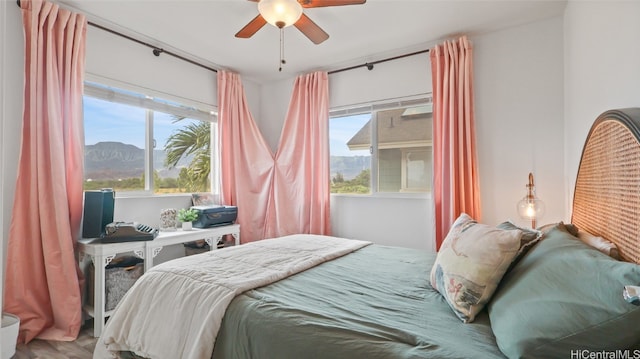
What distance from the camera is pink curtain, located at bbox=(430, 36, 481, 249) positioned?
2.76 metres

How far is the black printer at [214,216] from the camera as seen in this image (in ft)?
10.1

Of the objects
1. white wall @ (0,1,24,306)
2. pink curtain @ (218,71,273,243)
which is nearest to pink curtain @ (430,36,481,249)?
pink curtain @ (218,71,273,243)

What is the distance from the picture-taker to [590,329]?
724 millimetres

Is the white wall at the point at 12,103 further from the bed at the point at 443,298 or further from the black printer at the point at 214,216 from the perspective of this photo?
the bed at the point at 443,298

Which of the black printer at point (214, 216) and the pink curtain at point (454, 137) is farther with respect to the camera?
the black printer at point (214, 216)

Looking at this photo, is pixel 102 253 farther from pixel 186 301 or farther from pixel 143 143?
pixel 186 301

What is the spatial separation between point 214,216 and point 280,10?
6.82ft

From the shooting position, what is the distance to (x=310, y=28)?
7.38ft

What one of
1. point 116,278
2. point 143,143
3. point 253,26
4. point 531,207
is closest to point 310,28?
point 253,26

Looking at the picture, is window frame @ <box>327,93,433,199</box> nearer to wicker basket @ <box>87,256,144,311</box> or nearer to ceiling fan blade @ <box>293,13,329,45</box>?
ceiling fan blade @ <box>293,13,329,45</box>

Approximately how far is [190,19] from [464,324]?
2850 mm

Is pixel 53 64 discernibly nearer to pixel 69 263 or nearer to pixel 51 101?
pixel 51 101

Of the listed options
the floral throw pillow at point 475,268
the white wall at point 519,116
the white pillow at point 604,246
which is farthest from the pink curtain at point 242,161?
the white pillow at point 604,246

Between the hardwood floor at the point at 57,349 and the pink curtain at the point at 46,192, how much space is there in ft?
0.16
